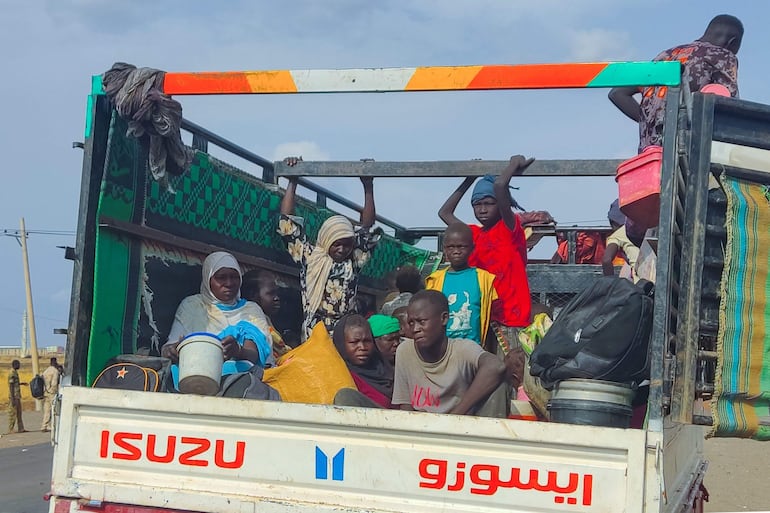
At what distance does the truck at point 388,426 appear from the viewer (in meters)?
2.39

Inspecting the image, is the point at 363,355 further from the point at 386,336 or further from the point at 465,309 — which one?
the point at 465,309

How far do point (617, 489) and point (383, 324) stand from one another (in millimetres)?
2071

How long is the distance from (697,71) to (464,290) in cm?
141

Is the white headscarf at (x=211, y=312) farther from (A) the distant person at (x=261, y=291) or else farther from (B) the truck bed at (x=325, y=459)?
(B) the truck bed at (x=325, y=459)

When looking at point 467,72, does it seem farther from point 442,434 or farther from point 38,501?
point 38,501

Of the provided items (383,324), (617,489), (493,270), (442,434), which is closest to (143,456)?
(442,434)

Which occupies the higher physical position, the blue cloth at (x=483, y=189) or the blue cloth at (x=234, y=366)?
the blue cloth at (x=483, y=189)

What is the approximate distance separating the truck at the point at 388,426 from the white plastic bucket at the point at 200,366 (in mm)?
291

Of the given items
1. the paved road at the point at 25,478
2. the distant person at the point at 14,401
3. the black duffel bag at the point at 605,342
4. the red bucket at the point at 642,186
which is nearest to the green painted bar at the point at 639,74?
the red bucket at the point at 642,186

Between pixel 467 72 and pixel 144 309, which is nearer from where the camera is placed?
pixel 467 72

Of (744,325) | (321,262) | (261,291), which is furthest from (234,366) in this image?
(744,325)

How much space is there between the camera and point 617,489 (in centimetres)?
234

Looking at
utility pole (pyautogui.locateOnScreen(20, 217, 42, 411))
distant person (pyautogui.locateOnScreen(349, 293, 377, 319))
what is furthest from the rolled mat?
utility pole (pyautogui.locateOnScreen(20, 217, 42, 411))

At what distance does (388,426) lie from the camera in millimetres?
2510
